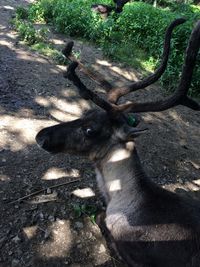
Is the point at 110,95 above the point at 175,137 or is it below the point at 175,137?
above

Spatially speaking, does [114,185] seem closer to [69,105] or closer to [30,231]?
[30,231]

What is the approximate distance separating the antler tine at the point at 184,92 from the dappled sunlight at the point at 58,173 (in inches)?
60.4

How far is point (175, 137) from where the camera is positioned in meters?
7.26

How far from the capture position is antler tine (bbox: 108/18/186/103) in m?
4.33

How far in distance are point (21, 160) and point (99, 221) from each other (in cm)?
155

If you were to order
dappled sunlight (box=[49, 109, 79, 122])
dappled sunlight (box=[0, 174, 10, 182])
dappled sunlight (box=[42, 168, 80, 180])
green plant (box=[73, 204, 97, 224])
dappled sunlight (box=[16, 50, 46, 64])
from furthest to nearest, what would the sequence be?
dappled sunlight (box=[16, 50, 46, 64]), dappled sunlight (box=[49, 109, 79, 122]), dappled sunlight (box=[42, 168, 80, 180]), dappled sunlight (box=[0, 174, 10, 182]), green plant (box=[73, 204, 97, 224])

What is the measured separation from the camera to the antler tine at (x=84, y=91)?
4.09m

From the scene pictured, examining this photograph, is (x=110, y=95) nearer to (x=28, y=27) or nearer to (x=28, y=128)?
(x=28, y=128)

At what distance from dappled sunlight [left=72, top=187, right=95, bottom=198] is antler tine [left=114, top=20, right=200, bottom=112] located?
1.39 metres

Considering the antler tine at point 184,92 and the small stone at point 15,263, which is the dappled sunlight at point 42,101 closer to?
the antler tine at point 184,92

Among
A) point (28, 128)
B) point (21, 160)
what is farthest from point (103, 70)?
point (21, 160)

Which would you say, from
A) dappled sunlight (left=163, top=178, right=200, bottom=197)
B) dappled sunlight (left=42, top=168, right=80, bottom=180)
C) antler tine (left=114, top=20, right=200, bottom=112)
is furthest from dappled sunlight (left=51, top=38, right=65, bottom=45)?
antler tine (left=114, top=20, right=200, bottom=112)

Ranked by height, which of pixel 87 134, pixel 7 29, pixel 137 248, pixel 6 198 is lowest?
pixel 7 29

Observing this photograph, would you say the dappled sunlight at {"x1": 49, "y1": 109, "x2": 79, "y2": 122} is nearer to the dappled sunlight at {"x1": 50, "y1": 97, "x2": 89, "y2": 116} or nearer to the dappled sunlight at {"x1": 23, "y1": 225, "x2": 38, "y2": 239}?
the dappled sunlight at {"x1": 50, "y1": 97, "x2": 89, "y2": 116}
